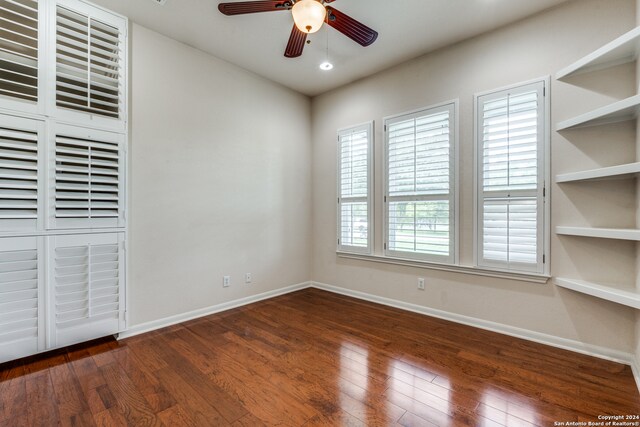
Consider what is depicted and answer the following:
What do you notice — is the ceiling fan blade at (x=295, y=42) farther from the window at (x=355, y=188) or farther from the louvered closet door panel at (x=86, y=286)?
the louvered closet door panel at (x=86, y=286)

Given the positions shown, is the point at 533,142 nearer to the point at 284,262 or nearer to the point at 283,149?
the point at 283,149

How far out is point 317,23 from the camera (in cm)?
188

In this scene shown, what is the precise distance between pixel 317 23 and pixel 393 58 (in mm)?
1999

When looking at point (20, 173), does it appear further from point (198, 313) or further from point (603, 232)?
point (603, 232)

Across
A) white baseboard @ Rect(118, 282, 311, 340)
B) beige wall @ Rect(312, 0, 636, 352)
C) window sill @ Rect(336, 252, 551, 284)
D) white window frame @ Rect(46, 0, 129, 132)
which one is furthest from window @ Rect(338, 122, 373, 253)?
white window frame @ Rect(46, 0, 129, 132)

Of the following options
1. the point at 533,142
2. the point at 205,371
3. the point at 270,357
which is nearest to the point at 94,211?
the point at 205,371

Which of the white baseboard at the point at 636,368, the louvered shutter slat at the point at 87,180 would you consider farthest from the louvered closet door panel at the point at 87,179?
the white baseboard at the point at 636,368

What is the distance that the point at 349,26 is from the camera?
2.32m

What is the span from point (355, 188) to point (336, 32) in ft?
6.14

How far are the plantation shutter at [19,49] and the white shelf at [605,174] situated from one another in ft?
14.0

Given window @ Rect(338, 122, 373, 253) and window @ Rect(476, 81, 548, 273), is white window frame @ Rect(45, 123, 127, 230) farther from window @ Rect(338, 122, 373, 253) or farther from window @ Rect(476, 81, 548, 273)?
window @ Rect(476, 81, 548, 273)

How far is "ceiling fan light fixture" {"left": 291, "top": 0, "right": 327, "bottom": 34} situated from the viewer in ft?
5.98

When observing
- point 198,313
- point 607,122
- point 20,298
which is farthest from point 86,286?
point 607,122

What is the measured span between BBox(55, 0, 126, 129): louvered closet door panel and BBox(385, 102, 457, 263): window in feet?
9.50
